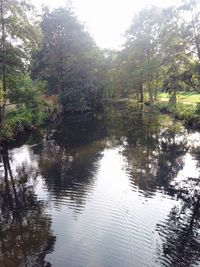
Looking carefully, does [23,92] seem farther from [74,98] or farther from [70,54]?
[70,54]

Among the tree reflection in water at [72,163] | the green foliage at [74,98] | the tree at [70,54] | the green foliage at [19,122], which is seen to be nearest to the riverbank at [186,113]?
the tree reflection in water at [72,163]

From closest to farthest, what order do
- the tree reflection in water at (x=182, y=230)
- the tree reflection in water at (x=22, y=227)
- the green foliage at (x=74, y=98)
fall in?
the tree reflection in water at (x=182, y=230)
the tree reflection in water at (x=22, y=227)
the green foliage at (x=74, y=98)

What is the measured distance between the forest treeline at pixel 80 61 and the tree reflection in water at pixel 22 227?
1271 cm

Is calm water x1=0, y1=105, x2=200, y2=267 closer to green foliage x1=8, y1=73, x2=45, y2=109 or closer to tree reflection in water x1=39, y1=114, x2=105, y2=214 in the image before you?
tree reflection in water x1=39, y1=114, x2=105, y2=214

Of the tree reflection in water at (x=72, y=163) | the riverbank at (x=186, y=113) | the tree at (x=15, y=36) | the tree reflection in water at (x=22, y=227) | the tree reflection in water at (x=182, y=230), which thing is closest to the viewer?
the tree reflection in water at (x=182, y=230)

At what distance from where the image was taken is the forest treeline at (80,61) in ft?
94.4

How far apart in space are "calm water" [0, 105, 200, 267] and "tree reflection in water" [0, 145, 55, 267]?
0.03 m

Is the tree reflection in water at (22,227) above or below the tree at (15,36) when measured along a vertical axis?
below

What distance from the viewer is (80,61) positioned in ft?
174

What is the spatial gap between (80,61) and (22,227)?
4356 centimetres

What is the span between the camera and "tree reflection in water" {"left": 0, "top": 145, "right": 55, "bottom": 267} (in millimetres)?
10242

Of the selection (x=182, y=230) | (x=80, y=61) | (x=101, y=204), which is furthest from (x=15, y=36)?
(x=80, y=61)

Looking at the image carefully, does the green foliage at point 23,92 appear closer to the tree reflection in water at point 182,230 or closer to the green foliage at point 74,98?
the green foliage at point 74,98

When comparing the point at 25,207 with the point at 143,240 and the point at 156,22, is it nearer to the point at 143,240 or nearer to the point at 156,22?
the point at 143,240
